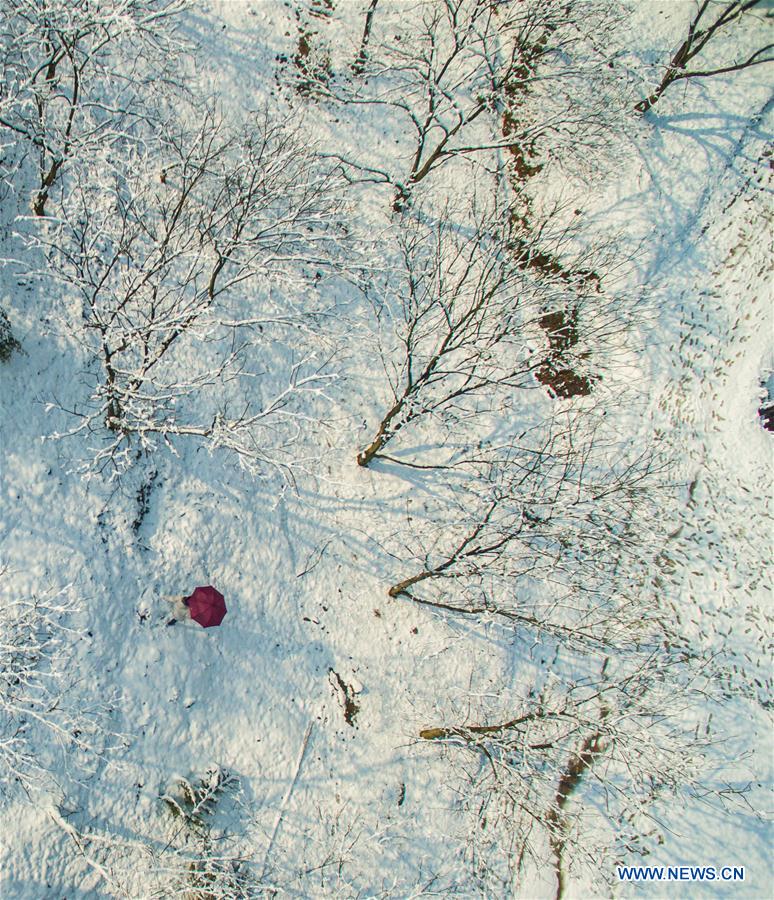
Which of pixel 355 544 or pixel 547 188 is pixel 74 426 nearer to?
pixel 355 544

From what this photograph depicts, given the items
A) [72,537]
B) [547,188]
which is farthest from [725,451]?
[72,537]

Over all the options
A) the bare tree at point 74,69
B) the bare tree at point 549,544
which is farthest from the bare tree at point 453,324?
the bare tree at point 74,69

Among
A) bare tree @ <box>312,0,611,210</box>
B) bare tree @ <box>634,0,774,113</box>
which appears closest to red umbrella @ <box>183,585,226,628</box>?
bare tree @ <box>312,0,611,210</box>

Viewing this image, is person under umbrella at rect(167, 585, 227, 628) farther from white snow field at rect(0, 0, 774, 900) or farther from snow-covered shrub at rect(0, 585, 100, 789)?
snow-covered shrub at rect(0, 585, 100, 789)

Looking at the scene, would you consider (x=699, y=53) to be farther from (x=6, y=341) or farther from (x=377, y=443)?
(x=6, y=341)

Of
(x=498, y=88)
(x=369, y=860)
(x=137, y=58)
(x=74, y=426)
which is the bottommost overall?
(x=369, y=860)

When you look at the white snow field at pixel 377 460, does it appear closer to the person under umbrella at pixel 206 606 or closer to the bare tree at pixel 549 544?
the bare tree at pixel 549 544
